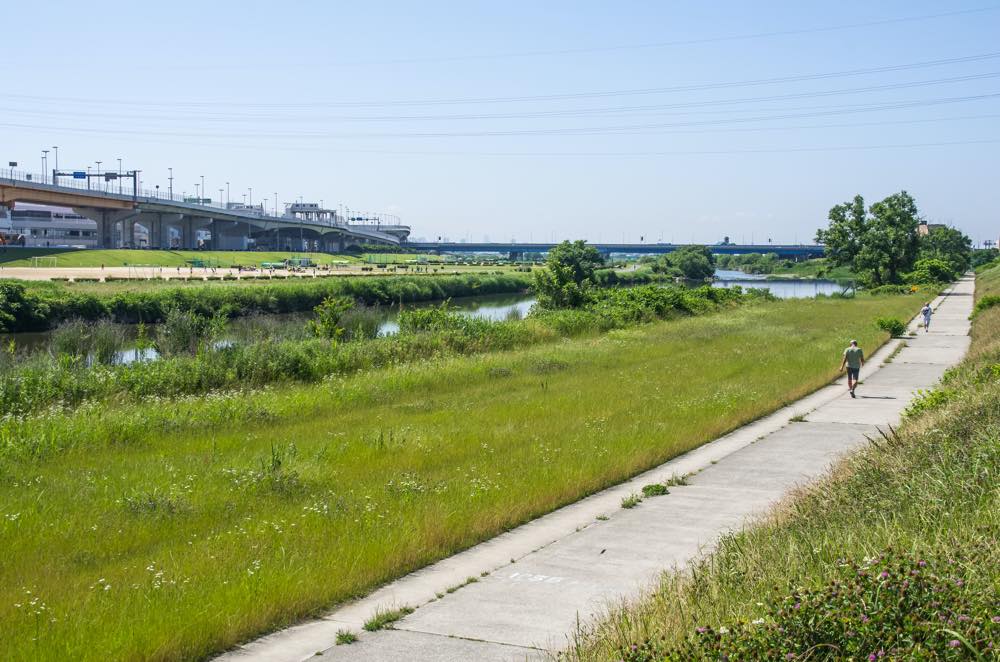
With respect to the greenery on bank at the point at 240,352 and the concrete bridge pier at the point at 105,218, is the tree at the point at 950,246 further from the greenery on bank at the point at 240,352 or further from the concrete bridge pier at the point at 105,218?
the greenery on bank at the point at 240,352

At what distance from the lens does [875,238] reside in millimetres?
110688

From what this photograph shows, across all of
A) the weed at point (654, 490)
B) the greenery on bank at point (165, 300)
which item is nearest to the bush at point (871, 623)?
the weed at point (654, 490)

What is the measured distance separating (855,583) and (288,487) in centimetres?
959

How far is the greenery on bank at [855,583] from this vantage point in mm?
6234

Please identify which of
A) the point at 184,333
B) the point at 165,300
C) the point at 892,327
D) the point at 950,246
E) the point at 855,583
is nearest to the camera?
the point at 855,583

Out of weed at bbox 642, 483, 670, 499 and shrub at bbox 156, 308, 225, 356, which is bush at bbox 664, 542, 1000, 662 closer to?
weed at bbox 642, 483, 670, 499

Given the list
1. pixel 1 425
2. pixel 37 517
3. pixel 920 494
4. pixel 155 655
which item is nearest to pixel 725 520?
pixel 920 494

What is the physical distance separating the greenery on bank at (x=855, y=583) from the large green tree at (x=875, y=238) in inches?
4149

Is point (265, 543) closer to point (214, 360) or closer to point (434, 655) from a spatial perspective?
point (434, 655)

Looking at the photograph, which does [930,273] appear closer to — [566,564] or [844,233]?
[844,233]

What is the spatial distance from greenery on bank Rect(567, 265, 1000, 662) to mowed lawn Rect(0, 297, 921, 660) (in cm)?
371

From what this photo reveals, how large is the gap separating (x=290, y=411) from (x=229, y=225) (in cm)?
15162

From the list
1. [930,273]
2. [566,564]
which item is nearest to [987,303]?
[566,564]

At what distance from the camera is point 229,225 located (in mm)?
166750
